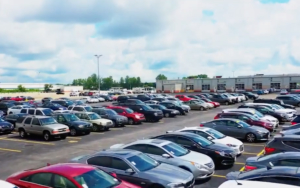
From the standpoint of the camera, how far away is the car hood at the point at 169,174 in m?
8.56

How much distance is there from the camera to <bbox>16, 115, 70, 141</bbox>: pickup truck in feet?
64.4

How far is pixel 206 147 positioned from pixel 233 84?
245 feet

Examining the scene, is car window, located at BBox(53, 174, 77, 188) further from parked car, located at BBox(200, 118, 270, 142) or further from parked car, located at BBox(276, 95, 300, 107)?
parked car, located at BBox(276, 95, 300, 107)

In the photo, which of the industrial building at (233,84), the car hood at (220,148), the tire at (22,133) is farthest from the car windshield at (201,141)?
A: the industrial building at (233,84)

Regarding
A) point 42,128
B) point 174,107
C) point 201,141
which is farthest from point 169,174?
point 174,107

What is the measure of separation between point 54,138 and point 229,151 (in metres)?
12.3

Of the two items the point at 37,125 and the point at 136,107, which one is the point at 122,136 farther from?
the point at 136,107

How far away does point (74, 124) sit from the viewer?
21.4 meters

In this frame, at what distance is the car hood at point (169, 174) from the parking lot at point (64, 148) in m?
1.53

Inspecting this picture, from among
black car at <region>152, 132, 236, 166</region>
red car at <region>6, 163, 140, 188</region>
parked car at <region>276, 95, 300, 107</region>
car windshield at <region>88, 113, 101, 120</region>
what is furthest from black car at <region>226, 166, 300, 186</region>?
parked car at <region>276, 95, 300, 107</region>

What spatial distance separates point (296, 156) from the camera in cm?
844

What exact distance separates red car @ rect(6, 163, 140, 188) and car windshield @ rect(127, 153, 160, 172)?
1491mm

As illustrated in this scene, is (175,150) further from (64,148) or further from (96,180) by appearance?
(64,148)

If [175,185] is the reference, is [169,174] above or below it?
above
